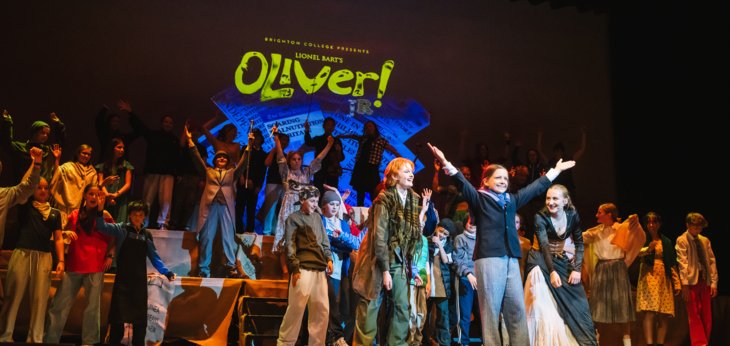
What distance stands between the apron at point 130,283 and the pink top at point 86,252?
188 millimetres

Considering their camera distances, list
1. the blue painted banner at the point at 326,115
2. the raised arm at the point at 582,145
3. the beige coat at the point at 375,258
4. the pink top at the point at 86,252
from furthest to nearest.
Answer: the raised arm at the point at 582,145
the blue painted banner at the point at 326,115
the pink top at the point at 86,252
the beige coat at the point at 375,258

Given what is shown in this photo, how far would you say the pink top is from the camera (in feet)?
19.4

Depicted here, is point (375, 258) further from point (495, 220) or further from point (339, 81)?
point (339, 81)

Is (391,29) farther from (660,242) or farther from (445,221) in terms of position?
(660,242)

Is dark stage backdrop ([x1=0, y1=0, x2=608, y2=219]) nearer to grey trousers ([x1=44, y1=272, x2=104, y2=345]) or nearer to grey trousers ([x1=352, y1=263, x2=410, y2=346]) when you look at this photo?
grey trousers ([x1=44, y1=272, x2=104, y2=345])

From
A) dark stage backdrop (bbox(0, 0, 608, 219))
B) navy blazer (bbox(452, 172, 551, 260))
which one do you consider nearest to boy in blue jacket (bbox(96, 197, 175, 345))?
navy blazer (bbox(452, 172, 551, 260))

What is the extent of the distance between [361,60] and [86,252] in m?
5.98

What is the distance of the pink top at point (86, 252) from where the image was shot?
5906 mm

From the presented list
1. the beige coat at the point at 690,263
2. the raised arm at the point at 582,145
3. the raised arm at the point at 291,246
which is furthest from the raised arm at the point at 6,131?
the raised arm at the point at 582,145

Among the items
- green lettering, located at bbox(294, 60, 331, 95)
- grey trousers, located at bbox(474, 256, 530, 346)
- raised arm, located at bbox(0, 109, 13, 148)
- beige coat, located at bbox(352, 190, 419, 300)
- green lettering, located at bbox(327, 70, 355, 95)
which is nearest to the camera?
grey trousers, located at bbox(474, 256, 530, 346)

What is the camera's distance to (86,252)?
19.5 feet

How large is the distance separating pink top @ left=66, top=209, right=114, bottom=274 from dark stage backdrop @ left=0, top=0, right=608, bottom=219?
3635mm

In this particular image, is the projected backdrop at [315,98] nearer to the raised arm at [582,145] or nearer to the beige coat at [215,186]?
the beige coat at [215,186]

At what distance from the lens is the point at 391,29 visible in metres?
11.0
